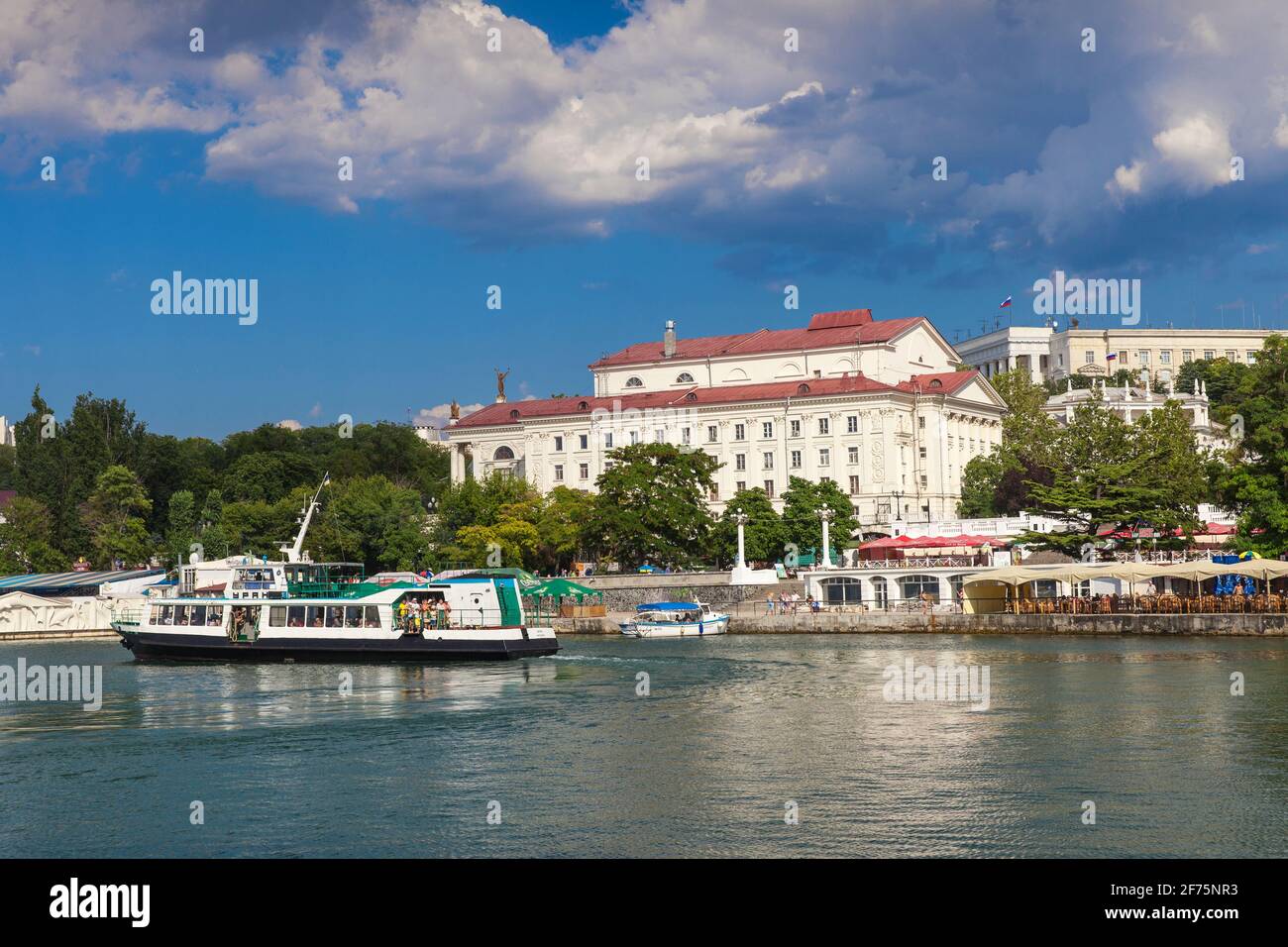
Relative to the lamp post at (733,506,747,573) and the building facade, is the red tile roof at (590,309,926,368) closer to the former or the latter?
the lamp post at (733,506,747,573)

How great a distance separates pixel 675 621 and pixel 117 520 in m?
50.2

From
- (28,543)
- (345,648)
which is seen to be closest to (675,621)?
(345,648)

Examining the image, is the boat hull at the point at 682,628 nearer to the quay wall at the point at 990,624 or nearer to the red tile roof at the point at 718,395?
the quay wall at the point at 990,624

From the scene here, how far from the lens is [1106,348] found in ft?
622

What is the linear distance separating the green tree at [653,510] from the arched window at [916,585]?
55.1 ft

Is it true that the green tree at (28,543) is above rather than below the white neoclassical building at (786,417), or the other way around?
below

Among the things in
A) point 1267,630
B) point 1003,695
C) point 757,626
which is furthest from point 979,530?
point 1003,695

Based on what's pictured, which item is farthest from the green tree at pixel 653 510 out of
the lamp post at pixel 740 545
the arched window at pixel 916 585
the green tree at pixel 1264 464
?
the green tree at pixel 1264 464

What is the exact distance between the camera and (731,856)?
18891mm

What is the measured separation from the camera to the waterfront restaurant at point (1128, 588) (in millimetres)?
56406

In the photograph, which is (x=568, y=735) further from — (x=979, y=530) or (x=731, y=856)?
(x=979, y=530)

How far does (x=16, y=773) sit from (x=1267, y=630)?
149 ft

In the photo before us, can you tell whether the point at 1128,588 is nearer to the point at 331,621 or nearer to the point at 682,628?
the point at 682,628
